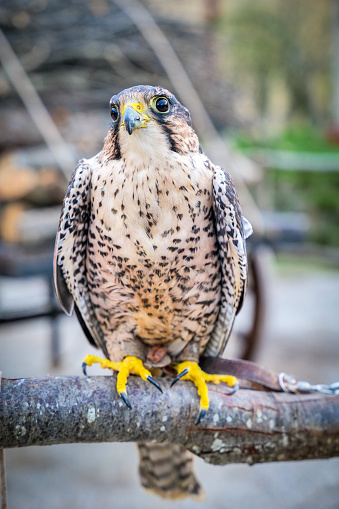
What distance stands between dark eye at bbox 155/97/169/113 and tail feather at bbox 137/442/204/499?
1.25 m

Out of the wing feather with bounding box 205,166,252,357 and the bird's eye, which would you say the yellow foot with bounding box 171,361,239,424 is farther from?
the bird's eye

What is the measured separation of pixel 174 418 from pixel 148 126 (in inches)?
35.7

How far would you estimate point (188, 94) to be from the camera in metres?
3.91

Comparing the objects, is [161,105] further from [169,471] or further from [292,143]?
[292,143]

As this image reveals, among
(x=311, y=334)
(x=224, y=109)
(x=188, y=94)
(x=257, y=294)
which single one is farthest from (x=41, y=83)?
(x=311, y=334)

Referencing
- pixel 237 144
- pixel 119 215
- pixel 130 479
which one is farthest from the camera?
pixel 237 144

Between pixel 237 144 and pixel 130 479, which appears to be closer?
pixel 130 479

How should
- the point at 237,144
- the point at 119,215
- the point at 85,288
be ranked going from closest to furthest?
the point at 119,215 → the point at 85,288 → the point at 237,144

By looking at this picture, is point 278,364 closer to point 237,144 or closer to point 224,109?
point 224,109

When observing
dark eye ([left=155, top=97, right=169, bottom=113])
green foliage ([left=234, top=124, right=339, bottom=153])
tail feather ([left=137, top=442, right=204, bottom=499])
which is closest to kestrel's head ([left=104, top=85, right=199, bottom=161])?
dark eye ([left=155, top=97, right=169, bottom=113])

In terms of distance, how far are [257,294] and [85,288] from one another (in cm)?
227

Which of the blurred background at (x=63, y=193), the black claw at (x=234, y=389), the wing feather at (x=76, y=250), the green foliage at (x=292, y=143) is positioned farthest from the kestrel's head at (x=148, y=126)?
the green foliage at (x=292, y=143)

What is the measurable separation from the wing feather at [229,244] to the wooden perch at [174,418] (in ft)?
0.96

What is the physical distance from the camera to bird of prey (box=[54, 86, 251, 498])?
156 cm
